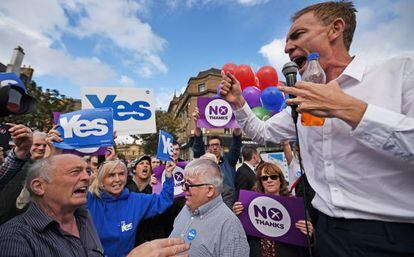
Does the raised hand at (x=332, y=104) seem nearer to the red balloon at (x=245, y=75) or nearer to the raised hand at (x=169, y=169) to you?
the raised hand at (x=169, y=169)

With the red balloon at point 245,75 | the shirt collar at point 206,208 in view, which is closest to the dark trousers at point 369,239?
the shirt collar at point 206,208

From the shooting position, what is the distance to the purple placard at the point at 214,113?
4270 mm

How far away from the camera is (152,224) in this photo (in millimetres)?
3279

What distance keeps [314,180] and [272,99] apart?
3.38m

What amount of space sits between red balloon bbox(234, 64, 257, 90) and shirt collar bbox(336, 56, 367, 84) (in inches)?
153

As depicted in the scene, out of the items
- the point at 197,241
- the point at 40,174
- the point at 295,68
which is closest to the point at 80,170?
the point at 40,174

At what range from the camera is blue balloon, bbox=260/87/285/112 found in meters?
4.50

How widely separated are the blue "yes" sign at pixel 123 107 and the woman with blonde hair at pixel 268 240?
8.34 feet

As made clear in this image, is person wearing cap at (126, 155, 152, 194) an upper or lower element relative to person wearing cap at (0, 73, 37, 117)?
lower

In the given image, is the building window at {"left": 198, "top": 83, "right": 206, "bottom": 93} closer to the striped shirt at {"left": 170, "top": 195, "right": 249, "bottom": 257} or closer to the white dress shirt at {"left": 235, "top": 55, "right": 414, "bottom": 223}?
the striped shirt at {"left": 170, "top": 195, "right": 249, "bottom": 257}

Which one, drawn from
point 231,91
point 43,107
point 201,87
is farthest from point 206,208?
point 201,87

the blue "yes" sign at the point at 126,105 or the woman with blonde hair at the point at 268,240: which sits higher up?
the blue "yes" sign at the point at 126,105

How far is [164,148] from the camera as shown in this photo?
3996 millimetres

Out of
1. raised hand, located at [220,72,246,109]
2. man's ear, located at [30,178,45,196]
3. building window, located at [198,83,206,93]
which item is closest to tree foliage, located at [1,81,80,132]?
man's ear, located at [30,178,45,196]
